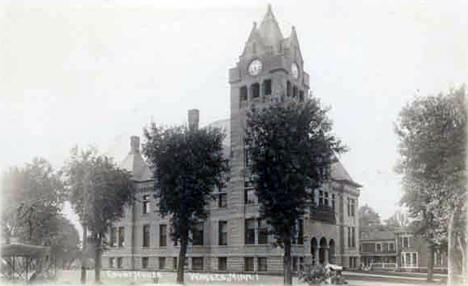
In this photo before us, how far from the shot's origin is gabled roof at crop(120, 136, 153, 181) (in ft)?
154

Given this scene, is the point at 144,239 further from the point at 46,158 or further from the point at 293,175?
the point at 293,175

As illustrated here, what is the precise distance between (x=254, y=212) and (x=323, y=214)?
5684 millimetres

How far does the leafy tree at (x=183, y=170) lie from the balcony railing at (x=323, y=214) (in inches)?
403

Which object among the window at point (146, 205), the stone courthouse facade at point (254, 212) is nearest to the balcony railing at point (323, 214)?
the stone courthouse facade at point (254, 212)

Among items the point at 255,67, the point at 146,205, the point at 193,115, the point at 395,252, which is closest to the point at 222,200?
the point at 193,115

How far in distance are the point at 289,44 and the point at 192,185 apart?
45.2ft

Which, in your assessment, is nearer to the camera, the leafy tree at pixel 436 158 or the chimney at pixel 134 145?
the leafy tree at pixel 436 158

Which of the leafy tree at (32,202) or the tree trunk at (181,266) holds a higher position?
the leafy tree at (32,202)

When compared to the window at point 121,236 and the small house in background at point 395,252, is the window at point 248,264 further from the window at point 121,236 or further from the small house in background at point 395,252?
the small house in background at point 395,252

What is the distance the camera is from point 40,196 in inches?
1289

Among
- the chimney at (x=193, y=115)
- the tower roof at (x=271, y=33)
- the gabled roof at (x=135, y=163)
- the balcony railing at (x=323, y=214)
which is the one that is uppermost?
the tower roof at (x=271, y=33)

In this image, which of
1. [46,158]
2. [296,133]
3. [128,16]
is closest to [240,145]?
[296,133]

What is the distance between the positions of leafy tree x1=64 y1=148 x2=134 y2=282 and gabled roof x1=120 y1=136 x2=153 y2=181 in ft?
46.9

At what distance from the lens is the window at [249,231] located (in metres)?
36.9
